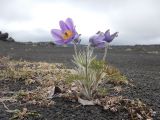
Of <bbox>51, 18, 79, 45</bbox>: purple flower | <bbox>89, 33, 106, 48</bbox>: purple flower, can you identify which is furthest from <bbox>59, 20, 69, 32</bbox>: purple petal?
<bbox>89, 33, 106, 48</bbox>: purple flower

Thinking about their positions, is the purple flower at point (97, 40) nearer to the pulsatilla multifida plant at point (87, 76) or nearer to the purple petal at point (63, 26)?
the pulsatilla multifida plant at point (87, 76)

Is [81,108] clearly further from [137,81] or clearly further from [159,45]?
[159,45]

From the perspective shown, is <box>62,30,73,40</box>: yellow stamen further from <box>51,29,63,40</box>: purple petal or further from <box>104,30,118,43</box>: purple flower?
<box>104,30,118,43</box>: purple flower

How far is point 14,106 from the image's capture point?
446 cm

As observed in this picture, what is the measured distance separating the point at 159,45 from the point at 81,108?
54.7 feet

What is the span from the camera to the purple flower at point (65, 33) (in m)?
4.27

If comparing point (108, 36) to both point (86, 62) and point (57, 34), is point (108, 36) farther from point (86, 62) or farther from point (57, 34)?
point (57, 34)

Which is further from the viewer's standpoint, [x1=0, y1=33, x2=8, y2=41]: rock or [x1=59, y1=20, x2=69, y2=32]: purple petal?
[x1=0, y1=33, x2=8, y2=41]: rock

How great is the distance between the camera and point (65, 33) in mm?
4348

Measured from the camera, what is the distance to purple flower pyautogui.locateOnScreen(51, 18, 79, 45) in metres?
4.27

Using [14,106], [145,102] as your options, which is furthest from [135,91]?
[14,106]

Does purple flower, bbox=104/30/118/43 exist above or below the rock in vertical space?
above

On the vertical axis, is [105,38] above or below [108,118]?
above

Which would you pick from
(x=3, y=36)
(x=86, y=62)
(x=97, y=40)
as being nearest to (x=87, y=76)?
(x=86, y=62)
